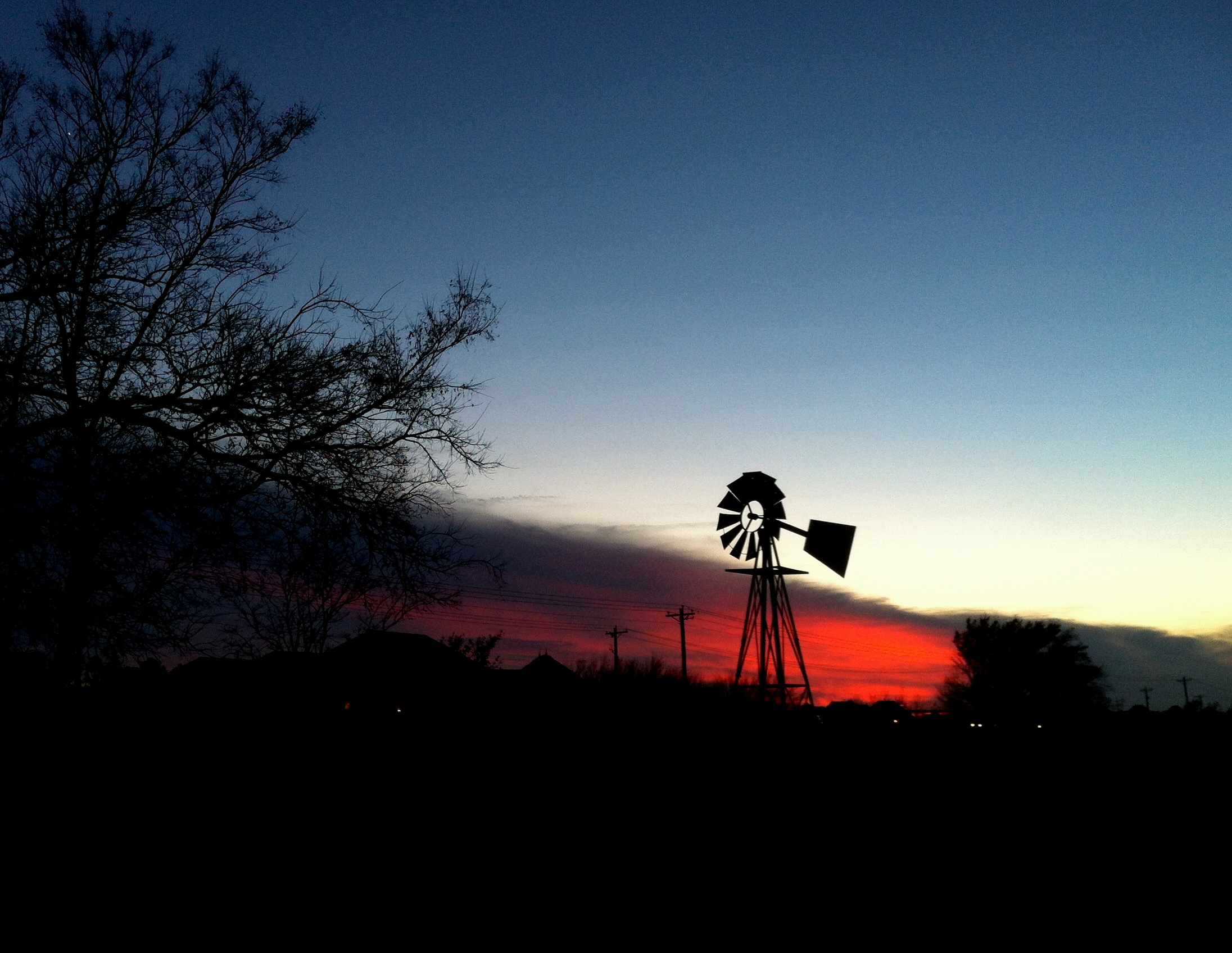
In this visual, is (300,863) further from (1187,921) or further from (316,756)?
(1187,921)

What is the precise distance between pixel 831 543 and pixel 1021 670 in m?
32.6

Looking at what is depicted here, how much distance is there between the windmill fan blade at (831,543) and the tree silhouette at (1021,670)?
27868 mm

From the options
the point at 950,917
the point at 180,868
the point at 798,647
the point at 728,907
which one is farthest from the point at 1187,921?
the point at 798,647

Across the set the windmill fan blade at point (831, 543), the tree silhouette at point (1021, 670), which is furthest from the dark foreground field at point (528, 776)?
the tree silhouette at point (1021, 670)

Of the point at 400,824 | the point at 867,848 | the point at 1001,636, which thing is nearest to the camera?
the point at 400,824

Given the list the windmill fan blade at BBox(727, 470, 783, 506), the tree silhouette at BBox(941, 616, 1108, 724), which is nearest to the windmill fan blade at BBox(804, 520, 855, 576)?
the windmill fan blade at BBox(727, 470, 783, 506)

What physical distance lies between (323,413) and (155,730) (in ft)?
11.1

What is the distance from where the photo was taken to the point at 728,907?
19.8 ft

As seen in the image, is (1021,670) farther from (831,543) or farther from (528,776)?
(528,776)

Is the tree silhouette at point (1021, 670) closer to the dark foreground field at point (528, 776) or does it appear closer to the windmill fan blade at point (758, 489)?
the windmill fan blade at point (758, 489)

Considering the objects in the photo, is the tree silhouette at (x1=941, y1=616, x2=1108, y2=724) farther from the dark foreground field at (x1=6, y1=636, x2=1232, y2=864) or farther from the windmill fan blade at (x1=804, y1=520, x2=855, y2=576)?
the dark foreground field at (x1=6, y1=636, x2=1232, y2=864)

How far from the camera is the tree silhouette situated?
1815 inches

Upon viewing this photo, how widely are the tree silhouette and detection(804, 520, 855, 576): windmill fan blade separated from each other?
91.4 ft

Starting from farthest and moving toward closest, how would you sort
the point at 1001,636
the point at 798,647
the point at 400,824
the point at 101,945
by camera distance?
the point at 1001,636 → the point at 798,647 → the point at 400,824 → the point at 101,945
